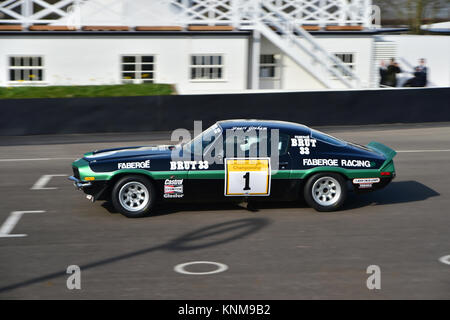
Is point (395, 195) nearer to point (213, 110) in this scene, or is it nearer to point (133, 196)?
point (133, 196)

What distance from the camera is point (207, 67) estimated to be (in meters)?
22.5

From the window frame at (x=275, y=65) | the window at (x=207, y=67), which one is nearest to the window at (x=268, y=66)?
the window frame at (x=275, y=65)

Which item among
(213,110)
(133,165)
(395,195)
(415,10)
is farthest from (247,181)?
(415,10)

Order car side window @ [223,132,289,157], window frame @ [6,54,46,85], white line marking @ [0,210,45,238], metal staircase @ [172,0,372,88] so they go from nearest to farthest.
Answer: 1. white line marking @ [0,210,45,238]
2. car side window @ [223,132,289,157]
3. window frame @ [6,54,46,85]
4. metal staircase @ [172,0,372,88]

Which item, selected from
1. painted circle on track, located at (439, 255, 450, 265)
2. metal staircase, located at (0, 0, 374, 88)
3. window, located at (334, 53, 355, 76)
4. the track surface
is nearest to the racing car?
the track surface

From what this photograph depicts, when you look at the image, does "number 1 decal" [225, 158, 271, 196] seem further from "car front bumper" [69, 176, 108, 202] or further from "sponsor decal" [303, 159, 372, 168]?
"car front bumper" [69, 176, 108, 202]

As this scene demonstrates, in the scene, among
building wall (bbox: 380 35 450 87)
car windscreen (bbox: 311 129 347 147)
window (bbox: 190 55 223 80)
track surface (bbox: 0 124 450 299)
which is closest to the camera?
track surface (bbox: 0 124 450 299)

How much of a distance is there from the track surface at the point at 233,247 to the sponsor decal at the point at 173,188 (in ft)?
1.14

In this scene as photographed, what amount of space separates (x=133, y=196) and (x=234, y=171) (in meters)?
1.48

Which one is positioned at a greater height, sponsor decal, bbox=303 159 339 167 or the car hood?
the car hood

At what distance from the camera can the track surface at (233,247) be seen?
248 inches

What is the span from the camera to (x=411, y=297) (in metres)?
6.09

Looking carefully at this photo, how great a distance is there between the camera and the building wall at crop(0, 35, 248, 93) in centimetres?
2111

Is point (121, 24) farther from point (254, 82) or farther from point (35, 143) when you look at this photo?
point (35, 143)
